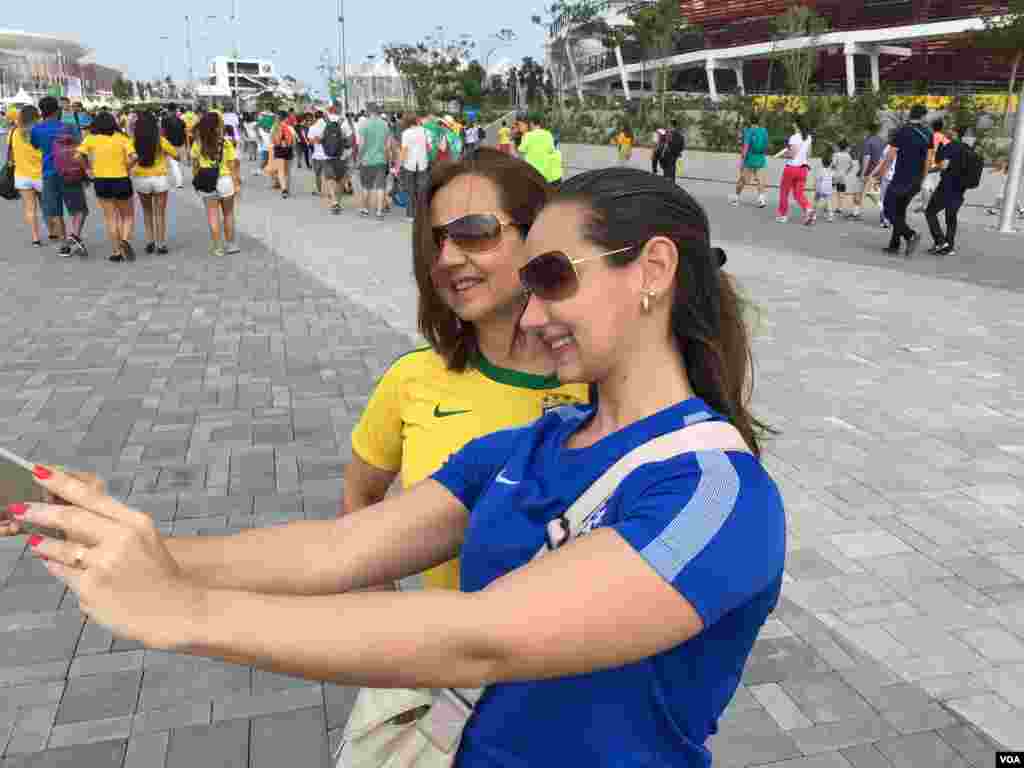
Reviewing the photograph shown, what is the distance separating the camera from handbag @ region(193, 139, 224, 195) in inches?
423

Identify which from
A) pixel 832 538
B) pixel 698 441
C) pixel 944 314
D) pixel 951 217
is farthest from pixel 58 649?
pixel 951 217

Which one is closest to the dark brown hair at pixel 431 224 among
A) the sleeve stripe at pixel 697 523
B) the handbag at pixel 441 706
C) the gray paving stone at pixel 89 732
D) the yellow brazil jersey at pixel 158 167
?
the handbag at pixel 441 706

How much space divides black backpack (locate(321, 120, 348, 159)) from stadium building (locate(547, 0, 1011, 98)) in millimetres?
31340

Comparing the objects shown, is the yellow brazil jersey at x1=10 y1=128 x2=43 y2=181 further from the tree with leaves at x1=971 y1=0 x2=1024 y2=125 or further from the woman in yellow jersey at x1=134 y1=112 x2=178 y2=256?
the tree with leaves at x1=971 y1=0 x2=1024 y2=125

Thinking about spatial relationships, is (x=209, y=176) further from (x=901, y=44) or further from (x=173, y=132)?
(x=901, y=44)

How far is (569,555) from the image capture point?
1.02 metres

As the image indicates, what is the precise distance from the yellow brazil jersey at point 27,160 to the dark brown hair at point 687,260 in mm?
12103

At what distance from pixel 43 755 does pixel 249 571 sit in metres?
1.87

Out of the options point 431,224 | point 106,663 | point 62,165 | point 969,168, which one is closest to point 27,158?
point 62,165

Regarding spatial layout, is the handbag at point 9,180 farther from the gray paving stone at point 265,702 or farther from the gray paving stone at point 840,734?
the gray paving stone at point 840,734

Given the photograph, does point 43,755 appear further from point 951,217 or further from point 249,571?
point 951,217

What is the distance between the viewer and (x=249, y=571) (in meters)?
1.39

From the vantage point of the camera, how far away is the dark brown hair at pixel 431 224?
6.88 ft

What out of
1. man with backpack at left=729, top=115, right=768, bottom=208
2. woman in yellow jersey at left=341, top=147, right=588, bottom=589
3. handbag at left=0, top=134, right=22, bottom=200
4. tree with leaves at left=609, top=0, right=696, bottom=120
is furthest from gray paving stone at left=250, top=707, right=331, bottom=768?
tree with leaves at left=609, top=0, right=696, bottom=120
